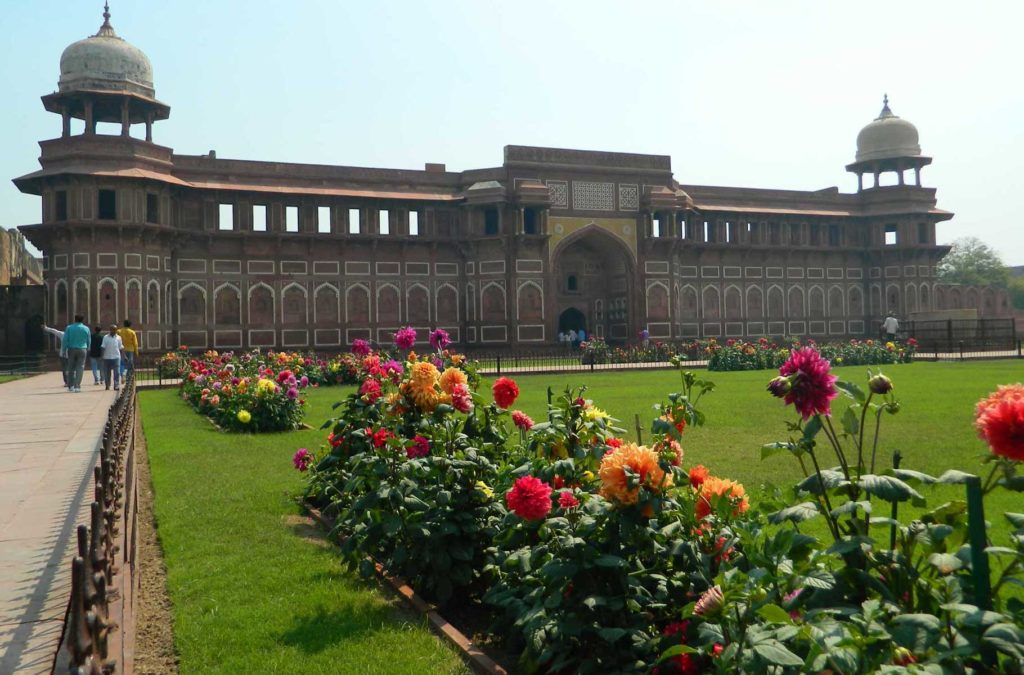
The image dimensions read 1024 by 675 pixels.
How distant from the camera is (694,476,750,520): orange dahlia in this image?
2631 millimetres

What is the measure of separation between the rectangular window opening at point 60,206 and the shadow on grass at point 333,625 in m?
25.2

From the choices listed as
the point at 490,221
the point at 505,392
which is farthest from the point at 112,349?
the point at 490,221

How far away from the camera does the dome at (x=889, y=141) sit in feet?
120

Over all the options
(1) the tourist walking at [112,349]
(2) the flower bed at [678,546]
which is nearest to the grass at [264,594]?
(2) the flower bed at [678,546]

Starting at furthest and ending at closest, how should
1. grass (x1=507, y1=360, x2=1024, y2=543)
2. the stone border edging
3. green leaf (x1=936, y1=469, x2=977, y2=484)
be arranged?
1. grass (x1=507, y1=360, x2=1024, y2=543)
2. the stone border edging
3. green leaf (x1=936, y1=469, x2=977, y2=484)

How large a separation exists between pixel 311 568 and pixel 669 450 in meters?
2.33

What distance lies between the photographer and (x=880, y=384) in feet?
7.88

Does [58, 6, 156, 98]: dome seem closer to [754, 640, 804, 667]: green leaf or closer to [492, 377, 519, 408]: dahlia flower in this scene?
[492, 377, 519, 408]: dahlia flower

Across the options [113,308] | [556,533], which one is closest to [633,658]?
[556,533]

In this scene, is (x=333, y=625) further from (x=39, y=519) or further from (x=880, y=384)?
(x=39, y=519)

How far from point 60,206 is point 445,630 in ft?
85.0

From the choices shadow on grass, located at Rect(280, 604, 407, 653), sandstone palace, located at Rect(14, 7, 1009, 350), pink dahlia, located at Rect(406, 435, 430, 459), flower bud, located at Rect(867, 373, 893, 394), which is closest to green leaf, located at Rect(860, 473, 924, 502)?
flower bud, located at Rect(867, 373, 893, 394)

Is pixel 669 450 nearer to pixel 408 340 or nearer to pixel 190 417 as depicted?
pixel 408 340

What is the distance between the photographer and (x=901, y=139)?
36.8m
